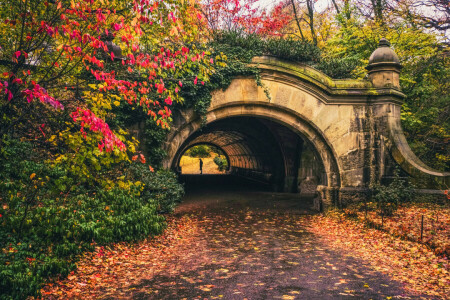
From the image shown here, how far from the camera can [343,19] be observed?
15.5 meters

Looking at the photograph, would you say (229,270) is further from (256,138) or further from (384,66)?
(256,138)

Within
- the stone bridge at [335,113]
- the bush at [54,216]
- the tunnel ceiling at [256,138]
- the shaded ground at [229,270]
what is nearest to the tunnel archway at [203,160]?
the tunnel ceiling at [256,138]

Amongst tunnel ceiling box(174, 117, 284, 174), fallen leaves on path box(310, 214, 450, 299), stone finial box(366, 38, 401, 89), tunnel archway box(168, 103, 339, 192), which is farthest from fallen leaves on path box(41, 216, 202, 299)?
tunnel ceiling box(174, 117, 284, 174)

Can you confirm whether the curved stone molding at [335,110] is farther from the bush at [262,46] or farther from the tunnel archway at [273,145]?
the bush at [262,46]

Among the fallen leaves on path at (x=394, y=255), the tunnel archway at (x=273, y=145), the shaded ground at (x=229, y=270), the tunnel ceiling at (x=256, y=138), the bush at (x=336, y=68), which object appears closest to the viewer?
the shaded ground at (x=229, y=270)

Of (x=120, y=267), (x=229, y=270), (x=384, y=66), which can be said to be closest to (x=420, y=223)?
(x=229, y=270)

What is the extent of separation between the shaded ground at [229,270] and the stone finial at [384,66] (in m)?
5.34

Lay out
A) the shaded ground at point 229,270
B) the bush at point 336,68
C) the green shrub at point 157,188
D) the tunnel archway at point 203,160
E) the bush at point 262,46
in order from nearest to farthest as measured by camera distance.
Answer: the shaded ground at point 229,270, the green shrub at point 157,188, the bush at point 262,46, the bush at point 336,68, the tunnel archway at point 203,160

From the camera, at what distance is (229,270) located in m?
5.30

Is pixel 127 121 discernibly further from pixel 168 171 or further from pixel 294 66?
pixel 294 66

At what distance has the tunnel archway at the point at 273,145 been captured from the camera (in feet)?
34.3

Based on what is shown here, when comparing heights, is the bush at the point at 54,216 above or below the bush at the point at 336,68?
below

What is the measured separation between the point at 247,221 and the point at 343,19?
1144cm

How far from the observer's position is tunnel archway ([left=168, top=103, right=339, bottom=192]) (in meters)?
10.5
